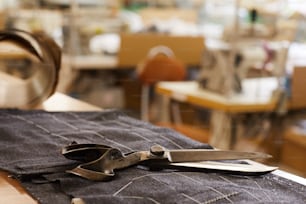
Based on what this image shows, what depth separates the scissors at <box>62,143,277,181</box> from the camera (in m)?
0.65

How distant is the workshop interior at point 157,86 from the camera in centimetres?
71

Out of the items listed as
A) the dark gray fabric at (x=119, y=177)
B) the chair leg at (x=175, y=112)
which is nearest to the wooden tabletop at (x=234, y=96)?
the chair leg at (x=175, y=112)

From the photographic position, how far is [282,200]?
23.9 inches

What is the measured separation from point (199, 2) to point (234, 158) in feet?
12.5

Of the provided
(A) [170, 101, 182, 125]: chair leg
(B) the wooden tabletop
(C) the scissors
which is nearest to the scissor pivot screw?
(C) the scissors

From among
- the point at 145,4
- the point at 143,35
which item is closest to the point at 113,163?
the point at 143,35

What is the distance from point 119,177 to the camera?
649 mm

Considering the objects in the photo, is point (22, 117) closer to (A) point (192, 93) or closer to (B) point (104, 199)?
(B) point (104, 199)

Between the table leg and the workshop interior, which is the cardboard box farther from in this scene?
the table leg

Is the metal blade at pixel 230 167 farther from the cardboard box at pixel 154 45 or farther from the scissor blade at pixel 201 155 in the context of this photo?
the cardboard box at pixel 154 45

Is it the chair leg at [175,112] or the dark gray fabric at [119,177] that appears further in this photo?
the chair leg at [175,112]

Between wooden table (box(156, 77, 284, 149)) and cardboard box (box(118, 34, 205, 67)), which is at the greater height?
cardboard box (box(118, 34, 205, 67))

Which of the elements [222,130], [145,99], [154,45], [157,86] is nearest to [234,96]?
[222,130]

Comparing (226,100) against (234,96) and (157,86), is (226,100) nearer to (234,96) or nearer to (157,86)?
(234,96)
